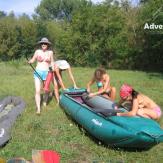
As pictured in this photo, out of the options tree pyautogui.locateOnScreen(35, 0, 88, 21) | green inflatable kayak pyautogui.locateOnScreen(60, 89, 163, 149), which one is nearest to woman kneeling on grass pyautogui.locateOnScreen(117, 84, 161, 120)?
green inflatable kayak pyautogui.locateOnScreen(60, 89, 163, 149)

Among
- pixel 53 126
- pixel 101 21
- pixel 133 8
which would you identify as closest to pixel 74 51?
pixel 101 21

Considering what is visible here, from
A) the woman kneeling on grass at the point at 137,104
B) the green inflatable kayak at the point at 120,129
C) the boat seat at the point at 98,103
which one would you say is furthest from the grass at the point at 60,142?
the woman kneeling on grass at the point at 137,104

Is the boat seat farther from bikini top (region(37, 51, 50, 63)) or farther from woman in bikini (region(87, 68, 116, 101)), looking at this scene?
bikini top (region(37, 51, 50, 63))

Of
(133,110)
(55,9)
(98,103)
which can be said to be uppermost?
(55,9)

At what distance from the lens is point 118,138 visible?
665cm

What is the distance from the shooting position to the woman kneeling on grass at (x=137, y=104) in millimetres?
7500

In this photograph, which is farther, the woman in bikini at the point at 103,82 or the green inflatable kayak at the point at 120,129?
the woman in bikini at the point at 103,82

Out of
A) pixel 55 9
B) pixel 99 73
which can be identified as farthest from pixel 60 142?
pixel 55 9

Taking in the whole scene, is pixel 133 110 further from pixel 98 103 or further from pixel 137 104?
pixel 98 103

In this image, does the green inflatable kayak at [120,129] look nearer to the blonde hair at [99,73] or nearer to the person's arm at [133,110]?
the person's arm at [133,110]

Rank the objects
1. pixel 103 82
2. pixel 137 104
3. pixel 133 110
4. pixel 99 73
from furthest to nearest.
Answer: pixel 103 82 < pixel 99 73 < pixel 137 104 < pixel 133 110

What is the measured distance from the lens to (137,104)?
24.8 ft

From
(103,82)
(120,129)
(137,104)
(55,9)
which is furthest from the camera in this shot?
(55,9)

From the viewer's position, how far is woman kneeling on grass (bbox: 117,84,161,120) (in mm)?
7500
